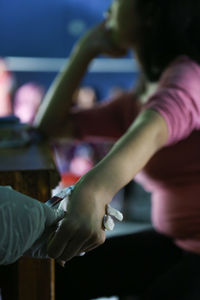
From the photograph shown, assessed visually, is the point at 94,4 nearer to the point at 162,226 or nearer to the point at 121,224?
the point at 121,224

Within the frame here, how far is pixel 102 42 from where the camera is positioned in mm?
1276

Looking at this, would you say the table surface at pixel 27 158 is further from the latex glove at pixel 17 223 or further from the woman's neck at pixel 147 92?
the woman's neck at pixel 147 92

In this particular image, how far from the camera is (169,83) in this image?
0.83m

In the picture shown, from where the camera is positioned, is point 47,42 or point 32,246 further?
point 47,42

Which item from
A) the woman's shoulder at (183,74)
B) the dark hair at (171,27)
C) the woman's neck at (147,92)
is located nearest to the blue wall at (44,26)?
the woman's neck at (147,92)

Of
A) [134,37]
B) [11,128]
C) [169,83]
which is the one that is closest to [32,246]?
[169,83]

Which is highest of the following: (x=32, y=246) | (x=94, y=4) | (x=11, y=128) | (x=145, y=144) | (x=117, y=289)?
(x=94, y=4)

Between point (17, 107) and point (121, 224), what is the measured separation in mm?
1001

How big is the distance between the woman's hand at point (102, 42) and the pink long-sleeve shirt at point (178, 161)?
1.10 ft

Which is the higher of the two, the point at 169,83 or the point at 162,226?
the point at 169,83

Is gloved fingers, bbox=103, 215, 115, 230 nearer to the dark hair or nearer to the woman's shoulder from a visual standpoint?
the woman's shoulder

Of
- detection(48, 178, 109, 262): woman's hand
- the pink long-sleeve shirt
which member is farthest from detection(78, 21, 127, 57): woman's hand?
detection(48, 178, 109, 262): woman's hand

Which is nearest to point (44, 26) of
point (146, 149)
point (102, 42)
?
point (102, 42)

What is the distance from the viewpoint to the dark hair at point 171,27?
992 millimetres
